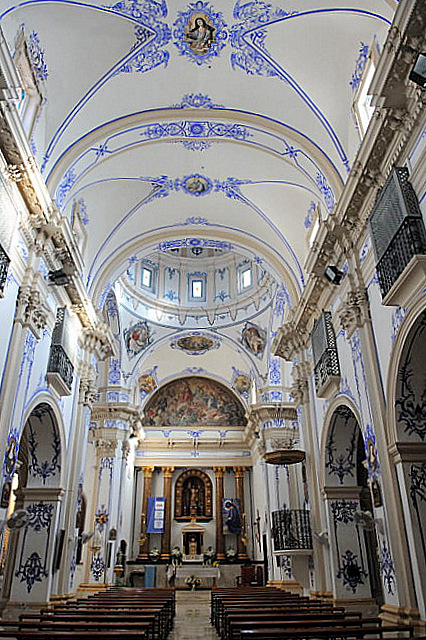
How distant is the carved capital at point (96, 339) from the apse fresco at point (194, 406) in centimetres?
1291

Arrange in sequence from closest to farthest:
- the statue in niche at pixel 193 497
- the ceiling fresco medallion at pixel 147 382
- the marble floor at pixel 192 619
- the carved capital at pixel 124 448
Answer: the marble floor at pixel 192 619, the carved capital at pixel 124 448, the ceiling fresco medallion at pixel 147 382, the statue in niche at pixel 193 497

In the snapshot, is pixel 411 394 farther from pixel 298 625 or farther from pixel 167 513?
pixel 167 513

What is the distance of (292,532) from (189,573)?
10.7m

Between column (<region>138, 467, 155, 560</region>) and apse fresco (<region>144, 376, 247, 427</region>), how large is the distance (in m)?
2.48

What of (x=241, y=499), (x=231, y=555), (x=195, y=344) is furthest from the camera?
(x=241, y=499)

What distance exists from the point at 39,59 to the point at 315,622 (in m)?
9.84

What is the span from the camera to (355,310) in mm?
9539

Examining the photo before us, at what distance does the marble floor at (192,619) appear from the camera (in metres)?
10.2

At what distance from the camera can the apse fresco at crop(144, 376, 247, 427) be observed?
27.3 metres

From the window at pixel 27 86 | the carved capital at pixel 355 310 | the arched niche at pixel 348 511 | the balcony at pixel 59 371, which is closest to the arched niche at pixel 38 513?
the balcony at pixel 59 371

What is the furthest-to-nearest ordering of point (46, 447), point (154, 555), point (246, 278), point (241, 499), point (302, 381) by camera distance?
point (241, 499) → point (154, 555) → point (246, 278) → point (302, 381) → point (46, 447)

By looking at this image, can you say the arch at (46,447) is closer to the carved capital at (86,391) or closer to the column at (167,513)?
the carved capital at (86,391)

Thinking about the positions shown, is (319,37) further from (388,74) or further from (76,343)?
(76,343)

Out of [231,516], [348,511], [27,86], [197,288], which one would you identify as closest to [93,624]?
[348,511]
